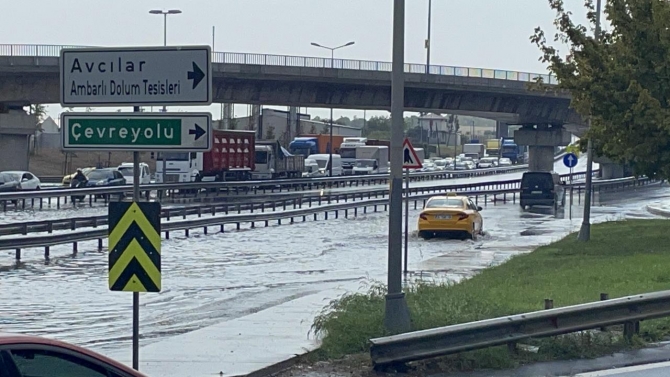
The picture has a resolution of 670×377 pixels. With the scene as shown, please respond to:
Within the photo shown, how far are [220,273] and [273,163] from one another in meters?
54.8

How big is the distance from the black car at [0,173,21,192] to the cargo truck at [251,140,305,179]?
2310 centimetres

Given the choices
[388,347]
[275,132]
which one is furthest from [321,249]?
[275,132]

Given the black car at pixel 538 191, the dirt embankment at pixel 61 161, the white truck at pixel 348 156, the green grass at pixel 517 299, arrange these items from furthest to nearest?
1. the white truck at pixel 348 156
2. the dirt embankment at pixel 61 161
3. the black car at pixel 538 191
4. the green grass at pixel 517 299

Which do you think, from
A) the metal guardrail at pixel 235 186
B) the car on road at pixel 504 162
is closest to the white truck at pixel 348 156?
the metal guardrail at pixel 235 186

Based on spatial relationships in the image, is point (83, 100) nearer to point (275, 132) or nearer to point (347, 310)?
point (347, 310)

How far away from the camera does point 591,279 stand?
61.3ft

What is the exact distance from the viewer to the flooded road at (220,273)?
54.0ft

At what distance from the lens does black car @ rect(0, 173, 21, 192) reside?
175ft

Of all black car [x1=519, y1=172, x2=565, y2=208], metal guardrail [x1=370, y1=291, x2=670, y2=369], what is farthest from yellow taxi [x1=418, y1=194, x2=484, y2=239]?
metal guardrail [x1=370, y1=291, x2=670, y2=369]

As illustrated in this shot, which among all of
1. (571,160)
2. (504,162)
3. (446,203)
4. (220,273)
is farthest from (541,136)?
(504,162)

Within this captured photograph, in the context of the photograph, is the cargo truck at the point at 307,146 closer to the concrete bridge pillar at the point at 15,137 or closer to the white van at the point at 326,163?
the white van at the point at 326,163

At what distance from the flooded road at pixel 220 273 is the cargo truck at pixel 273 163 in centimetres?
3475

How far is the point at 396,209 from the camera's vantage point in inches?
488

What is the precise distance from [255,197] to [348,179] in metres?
17.7
